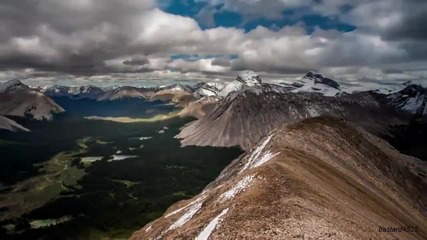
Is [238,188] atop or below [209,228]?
atop

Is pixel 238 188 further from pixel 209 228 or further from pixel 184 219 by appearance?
pixel 209 228

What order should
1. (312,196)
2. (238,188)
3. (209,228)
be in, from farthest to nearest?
1. (238,188)
2. (312,196)
3. (209,228)

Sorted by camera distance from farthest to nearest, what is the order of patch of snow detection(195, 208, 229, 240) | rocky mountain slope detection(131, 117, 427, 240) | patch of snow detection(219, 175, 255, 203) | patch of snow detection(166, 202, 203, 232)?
patch of snow detection(166, 202, 203, 232) < patch of snow detection(219, 175, 255, 203) < patch of snow detection(195, 208, 229, 240) < rocky mountain slope detection(131, 117, 427, 240)

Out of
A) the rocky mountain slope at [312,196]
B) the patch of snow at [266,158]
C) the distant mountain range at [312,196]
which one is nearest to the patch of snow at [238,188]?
the distant mountain range at [312,196]

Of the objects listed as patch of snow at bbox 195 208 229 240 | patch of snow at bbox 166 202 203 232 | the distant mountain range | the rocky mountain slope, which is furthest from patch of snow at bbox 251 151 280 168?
patch of snow at bbox 195 208 229 240

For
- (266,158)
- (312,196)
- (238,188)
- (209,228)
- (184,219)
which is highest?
(238,188)

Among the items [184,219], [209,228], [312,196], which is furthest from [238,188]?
[209,228]

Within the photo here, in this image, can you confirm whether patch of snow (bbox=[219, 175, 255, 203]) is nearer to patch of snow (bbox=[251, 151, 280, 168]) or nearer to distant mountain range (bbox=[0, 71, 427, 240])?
distant mountain range (bbox=[0, 71, 427, 240])
